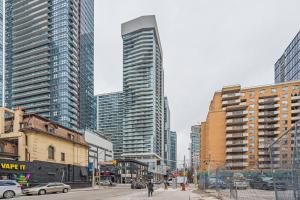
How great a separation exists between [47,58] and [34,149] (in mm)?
119378

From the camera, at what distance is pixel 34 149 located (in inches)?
1721

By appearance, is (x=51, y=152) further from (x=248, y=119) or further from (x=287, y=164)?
(x=248, y=119)

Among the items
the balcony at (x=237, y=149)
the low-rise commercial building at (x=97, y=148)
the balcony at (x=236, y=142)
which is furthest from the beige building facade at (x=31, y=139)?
the balcony at (x=236, y=142)

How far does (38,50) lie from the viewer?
157 m

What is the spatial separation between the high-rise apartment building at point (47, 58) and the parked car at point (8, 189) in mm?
120989

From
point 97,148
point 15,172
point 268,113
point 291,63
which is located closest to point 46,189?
point 15,172

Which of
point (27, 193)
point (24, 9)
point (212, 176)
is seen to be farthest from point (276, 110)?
point (24, 9)

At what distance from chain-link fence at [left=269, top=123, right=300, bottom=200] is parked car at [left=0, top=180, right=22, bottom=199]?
25179 millimetres

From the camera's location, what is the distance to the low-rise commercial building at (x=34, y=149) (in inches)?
1619

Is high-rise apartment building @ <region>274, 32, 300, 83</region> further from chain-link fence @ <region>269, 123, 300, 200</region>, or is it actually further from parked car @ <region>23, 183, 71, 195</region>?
chain-link fence @ <region>269, 123, 300, 200</region>

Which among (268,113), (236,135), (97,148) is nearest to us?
(268,113)

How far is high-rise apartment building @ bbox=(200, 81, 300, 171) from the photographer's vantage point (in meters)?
101

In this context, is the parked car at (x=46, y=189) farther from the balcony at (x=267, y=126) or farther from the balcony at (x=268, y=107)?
the balcony at (x=268, y=107)

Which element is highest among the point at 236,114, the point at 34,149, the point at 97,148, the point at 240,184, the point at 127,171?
the point at 236,114
